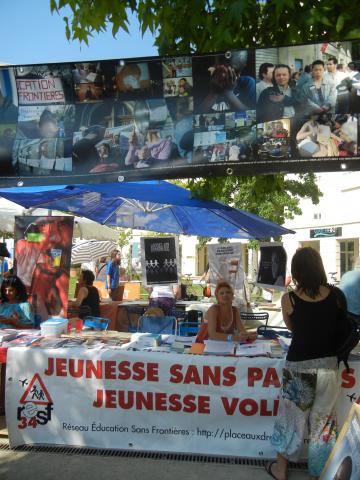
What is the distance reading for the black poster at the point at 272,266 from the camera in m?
7.02

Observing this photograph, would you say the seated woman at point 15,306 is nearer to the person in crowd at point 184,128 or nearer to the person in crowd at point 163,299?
the person in crowd at point 163,299

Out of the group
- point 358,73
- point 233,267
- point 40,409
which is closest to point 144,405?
point 40,409

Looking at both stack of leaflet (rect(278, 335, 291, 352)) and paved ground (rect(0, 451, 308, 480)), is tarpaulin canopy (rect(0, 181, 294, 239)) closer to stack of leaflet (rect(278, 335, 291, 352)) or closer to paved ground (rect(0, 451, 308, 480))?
stack of leaflet (rect(278, 335, 291, 352))

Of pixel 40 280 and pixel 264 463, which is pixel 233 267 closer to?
pixel 40 280

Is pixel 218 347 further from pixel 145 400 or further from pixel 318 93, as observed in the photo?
pixel 318 93

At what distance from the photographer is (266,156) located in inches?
128

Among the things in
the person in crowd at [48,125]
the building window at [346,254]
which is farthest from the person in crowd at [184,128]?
the building window at [346,254]

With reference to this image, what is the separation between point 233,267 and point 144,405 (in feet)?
12.8

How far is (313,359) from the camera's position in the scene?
3307 mm

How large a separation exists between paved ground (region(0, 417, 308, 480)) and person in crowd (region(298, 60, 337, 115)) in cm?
276

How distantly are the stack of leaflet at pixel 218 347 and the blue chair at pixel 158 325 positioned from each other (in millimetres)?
2247

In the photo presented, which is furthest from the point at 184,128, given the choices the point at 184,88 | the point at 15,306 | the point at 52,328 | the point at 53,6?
the point at 15,306

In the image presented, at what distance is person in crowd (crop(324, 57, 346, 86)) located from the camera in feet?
10.3

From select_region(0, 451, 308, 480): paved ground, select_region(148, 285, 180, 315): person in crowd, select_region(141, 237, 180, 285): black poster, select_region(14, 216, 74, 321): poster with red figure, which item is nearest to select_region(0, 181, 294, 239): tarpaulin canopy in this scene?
select_region(141, 237, 180, 285): black poster
